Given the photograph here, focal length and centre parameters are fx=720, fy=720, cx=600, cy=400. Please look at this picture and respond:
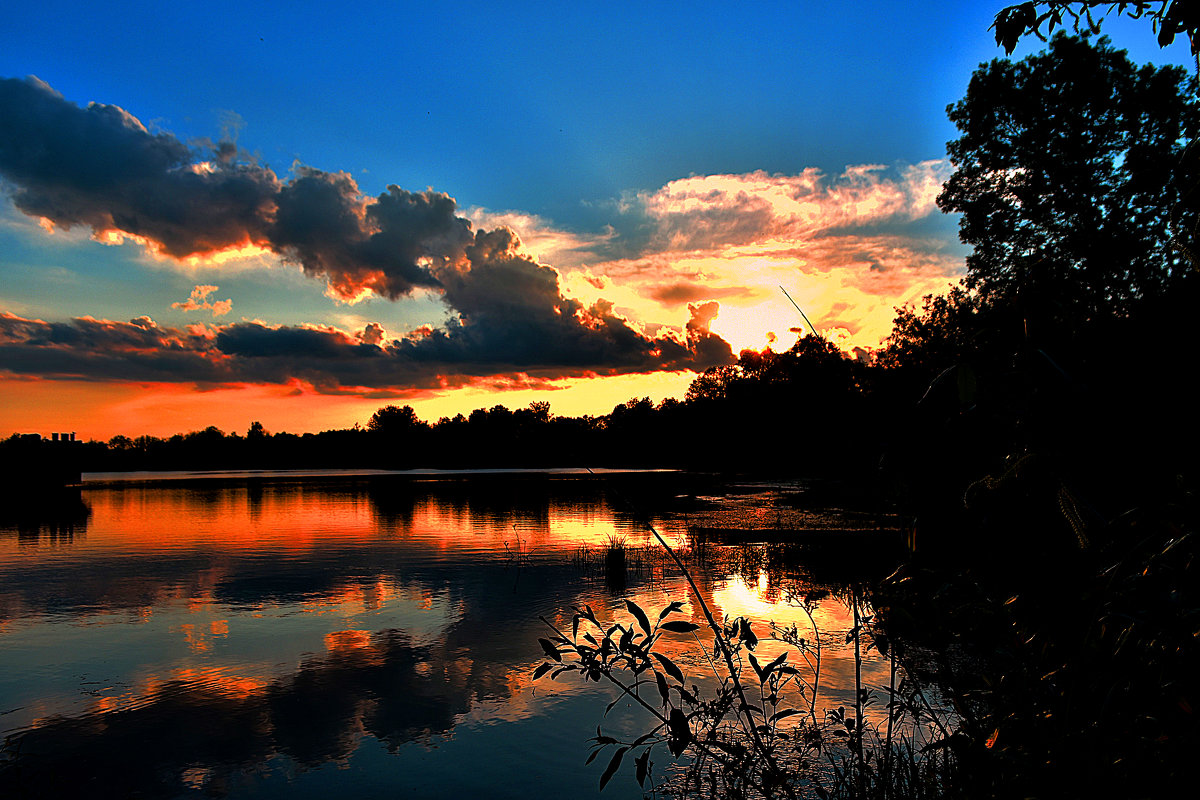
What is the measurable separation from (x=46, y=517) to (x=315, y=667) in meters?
34.7

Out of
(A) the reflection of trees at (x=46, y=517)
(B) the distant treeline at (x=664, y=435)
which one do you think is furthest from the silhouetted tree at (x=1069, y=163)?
(A) the reflection of trees at (x=46, y=517)

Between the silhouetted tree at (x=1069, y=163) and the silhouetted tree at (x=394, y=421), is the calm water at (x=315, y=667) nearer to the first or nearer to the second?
the silhouetted tree at (x=1069, y=163)

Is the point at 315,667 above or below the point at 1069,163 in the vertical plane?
below

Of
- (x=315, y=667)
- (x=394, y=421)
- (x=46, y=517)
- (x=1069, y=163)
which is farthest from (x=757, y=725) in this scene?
(x=394, y=421)

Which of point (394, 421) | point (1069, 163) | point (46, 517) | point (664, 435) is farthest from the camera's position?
point (394, 421)

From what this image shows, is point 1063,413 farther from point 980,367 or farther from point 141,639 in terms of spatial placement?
point 141,639

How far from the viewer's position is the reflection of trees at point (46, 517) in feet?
92.3

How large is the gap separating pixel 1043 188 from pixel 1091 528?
27.1m

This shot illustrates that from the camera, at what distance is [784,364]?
8.61 ft

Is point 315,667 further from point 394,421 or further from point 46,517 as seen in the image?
point 394,421

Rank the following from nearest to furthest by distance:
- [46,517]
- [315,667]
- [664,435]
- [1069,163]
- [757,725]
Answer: [757,725], [315,667], [664,435], [1069,163], [46,517]

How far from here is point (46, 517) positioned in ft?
117

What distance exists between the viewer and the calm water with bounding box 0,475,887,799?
703 cm

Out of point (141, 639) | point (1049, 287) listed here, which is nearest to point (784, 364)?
point (1049, 287)
